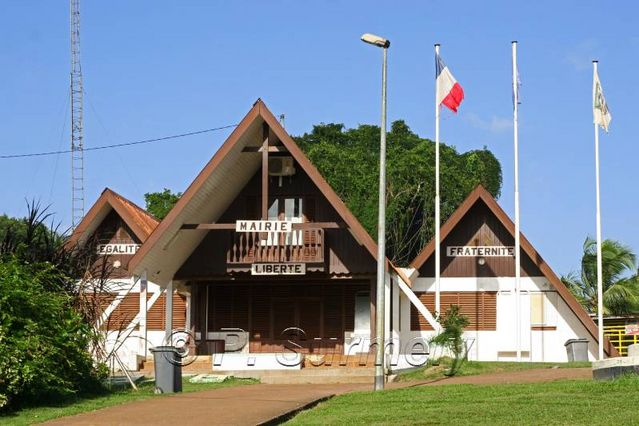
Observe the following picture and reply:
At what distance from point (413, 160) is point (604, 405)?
139 ft

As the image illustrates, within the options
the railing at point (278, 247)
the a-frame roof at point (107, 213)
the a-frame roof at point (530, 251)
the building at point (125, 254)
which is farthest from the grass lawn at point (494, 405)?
the a-frame roof at point (107, 213)

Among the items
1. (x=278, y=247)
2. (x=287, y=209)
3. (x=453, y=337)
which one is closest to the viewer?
(x=453, y=337)

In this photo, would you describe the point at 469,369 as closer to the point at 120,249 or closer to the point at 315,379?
the point at 315,379

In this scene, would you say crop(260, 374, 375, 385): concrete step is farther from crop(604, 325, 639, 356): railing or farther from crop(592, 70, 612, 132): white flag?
crop(604, 325, 639, 356): railing

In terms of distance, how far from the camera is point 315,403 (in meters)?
19.9

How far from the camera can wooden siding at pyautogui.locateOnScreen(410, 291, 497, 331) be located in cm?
3488

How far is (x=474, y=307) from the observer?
3500 cm

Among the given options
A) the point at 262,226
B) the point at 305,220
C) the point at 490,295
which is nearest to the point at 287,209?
the point at 305,220

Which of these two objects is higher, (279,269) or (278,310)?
(279,269)

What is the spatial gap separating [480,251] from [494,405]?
17.5m

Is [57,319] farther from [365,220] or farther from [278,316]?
[365,220]

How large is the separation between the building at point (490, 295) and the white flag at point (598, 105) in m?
4.25

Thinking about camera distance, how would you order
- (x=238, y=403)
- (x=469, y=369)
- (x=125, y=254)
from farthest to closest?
(x=125, y=254) → (x=469, y=369) → (x=238, y=403)

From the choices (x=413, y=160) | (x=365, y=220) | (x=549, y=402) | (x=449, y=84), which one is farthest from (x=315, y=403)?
(x=413, y=160)
